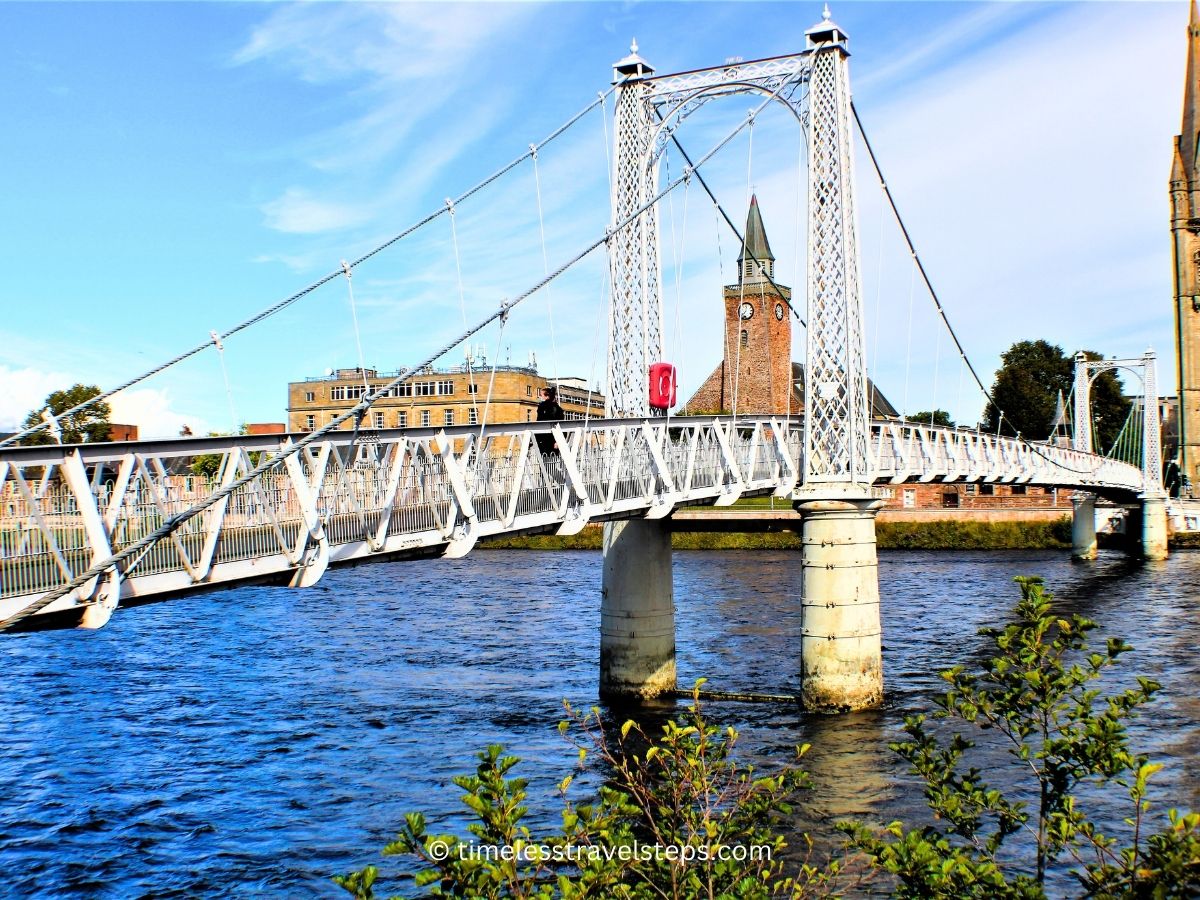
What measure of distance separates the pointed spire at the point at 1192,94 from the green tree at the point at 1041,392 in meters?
19.4

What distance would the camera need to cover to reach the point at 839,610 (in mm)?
25781

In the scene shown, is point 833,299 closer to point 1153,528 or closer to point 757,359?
point 1153,528

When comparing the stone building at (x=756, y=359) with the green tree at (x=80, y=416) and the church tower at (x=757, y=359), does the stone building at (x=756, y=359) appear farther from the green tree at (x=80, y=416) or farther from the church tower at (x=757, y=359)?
the green tree at (x=80, y=416)

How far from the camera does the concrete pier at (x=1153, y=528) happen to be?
2717 inches

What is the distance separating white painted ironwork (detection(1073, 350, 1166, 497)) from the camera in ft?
242

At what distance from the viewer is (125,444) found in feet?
40.9

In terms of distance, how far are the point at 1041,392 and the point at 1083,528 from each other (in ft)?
127

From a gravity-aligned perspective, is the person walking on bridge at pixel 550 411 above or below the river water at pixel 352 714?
above

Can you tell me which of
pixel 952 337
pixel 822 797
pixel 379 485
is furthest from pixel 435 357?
pixel 952 337

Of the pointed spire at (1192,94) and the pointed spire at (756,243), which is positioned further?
the pointed spire at (756,243)

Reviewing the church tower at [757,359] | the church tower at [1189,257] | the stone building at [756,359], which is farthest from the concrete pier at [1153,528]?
the church tower at [757,359]

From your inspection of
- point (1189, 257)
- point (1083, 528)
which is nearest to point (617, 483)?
point (1083, 528)

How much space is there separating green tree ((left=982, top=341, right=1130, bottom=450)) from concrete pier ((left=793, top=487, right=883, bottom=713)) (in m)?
80.7

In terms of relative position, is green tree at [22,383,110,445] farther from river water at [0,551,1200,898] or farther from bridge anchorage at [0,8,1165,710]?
bridge anchorage at [0,8,1165,710]
